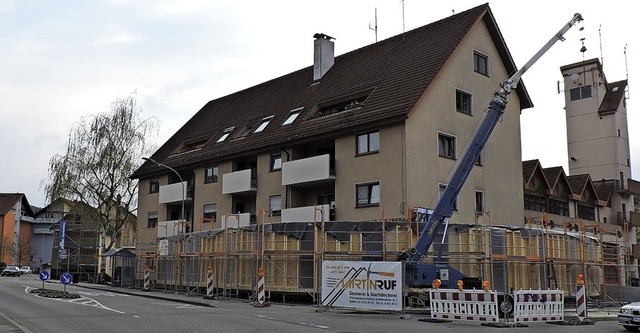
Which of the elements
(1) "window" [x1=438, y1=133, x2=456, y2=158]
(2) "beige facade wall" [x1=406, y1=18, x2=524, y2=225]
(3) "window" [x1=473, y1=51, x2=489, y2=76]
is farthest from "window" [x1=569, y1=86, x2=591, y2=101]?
(1) "window" [x1=438, y1=133, x2=456, y2=158]

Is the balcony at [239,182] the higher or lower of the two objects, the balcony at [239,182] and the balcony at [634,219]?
the higher

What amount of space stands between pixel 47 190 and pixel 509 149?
31.4 meters

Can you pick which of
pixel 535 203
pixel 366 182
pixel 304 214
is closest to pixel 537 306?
pixel 366 182

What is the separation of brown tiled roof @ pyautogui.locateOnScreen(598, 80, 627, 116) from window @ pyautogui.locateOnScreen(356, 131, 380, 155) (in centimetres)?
3072

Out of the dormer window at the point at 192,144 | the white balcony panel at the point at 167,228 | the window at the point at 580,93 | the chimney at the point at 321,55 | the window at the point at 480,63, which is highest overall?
the window at the point at 580,93

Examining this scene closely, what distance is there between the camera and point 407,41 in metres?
34.5

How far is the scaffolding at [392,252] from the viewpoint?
2464 centimetres

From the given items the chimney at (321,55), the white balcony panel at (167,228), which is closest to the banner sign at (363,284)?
the chimney at (321,55)

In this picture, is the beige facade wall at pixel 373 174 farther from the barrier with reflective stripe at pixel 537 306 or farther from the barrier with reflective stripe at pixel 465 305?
the barrier with reflective stripe at pixel 537 306

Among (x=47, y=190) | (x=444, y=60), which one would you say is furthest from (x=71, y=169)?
(x=444, y=60)

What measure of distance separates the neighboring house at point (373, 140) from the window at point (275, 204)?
2.8 inches

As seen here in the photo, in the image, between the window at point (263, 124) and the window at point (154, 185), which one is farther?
the window at point (154, 185)

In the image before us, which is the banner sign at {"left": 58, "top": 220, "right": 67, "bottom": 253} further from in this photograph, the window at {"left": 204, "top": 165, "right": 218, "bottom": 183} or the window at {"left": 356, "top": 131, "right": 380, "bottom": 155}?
the window at {"left": 356, "top": 131, "right": 380, "bottom": 155}

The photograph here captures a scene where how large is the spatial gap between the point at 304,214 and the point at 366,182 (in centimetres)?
381
